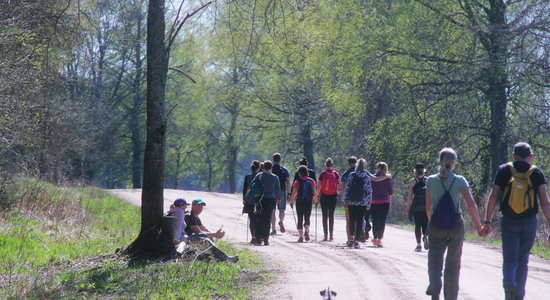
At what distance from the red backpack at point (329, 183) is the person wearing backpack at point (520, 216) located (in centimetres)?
1020

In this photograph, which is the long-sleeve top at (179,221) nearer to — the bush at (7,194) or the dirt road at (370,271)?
the dirt road at (370,271)

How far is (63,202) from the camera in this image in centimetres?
2223

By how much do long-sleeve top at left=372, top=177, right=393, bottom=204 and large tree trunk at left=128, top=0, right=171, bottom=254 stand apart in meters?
6.79

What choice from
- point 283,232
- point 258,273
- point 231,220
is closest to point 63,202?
point 283,232

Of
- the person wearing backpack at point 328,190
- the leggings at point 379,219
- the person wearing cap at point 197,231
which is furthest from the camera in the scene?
the person wearing backpack at point 328,190

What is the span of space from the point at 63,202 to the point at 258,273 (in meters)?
9.96

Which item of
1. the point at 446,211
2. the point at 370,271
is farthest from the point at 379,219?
the point at 446,211

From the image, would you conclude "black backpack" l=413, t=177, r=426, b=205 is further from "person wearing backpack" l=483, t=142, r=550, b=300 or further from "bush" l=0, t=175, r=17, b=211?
"bush" l=0, t=175, r=17, b=211

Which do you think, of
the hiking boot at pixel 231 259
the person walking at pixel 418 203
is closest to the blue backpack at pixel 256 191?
the person walking at pixel 418 203

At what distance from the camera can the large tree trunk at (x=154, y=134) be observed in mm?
14227

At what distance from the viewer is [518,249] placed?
1054 cm

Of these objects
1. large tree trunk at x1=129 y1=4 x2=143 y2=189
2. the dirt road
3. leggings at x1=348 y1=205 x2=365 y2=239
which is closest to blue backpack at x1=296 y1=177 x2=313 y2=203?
the dirt road

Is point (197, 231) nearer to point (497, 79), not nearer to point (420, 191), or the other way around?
point (420, 191)

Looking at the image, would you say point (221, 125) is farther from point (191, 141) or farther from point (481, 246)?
point (481, 246)
